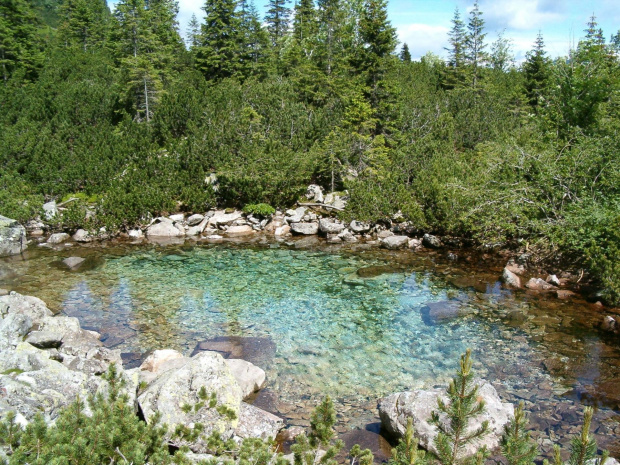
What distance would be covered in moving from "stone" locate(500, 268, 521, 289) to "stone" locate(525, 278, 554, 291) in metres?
0.26

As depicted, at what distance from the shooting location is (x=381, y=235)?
18.6 metres

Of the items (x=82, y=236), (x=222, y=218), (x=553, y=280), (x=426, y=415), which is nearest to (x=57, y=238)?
(x=82, y=236)

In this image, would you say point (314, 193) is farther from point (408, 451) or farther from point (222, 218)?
point (408, 451)

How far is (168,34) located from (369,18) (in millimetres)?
23694

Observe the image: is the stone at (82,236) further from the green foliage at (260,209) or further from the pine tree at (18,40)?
the pine tree at (18,40)

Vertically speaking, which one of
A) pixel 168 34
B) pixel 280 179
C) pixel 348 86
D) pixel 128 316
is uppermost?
pixel 168 34

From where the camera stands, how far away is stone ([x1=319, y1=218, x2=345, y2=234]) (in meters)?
18.7

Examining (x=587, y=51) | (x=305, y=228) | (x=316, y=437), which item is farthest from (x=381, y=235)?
(x=316, y=437)

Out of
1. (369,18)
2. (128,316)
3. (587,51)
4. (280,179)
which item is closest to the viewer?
(128,316)

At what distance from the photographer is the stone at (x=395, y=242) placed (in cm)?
1697

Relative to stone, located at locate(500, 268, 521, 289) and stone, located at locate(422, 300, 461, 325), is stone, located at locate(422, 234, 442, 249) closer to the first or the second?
stone, located at locate(500, 268, 521, 289)

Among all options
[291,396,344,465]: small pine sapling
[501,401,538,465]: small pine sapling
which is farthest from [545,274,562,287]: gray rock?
[291,396,344,465]: small pine sapling

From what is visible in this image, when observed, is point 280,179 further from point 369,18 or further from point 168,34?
point 168,34

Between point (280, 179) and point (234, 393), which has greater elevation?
point (280, 179)
